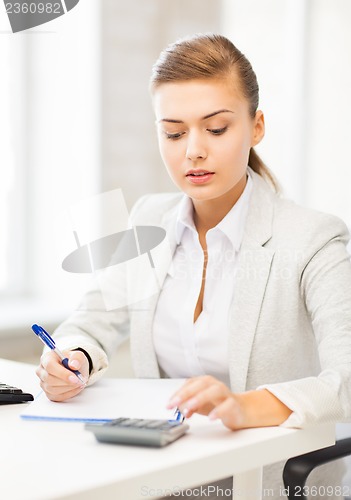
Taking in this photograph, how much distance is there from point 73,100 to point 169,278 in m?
1.21

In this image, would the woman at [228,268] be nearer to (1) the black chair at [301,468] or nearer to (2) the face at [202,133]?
(2) the face at [202,133]

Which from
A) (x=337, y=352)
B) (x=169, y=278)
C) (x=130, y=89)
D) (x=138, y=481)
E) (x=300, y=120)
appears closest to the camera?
(x=138, y=481)

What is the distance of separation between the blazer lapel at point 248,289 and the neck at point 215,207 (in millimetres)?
75

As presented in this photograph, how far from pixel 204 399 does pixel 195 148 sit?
579mm

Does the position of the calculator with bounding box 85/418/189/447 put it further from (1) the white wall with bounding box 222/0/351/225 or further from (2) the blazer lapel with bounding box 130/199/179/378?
(1) the white wall with bounding box 222/0/351/225

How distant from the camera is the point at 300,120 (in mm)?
3590

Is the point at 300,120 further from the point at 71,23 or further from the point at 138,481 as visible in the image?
the point at 138,481

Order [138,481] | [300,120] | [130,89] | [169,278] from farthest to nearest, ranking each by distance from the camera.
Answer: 1. [300,120]
2. [130,89]
3. [169,278]
4. [138,481]

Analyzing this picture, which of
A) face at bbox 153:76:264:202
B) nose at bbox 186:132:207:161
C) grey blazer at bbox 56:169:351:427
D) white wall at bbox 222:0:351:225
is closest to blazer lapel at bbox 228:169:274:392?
grey blazer at bbox 56:169:351:427

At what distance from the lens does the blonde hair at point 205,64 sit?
4.82ft

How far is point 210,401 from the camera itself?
1.02 m

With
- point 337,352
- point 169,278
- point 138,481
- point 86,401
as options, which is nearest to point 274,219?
point 169,278

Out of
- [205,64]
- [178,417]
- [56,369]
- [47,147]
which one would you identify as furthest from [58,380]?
[47,147]

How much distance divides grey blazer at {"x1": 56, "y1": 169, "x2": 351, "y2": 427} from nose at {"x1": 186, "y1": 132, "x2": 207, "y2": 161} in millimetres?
223
